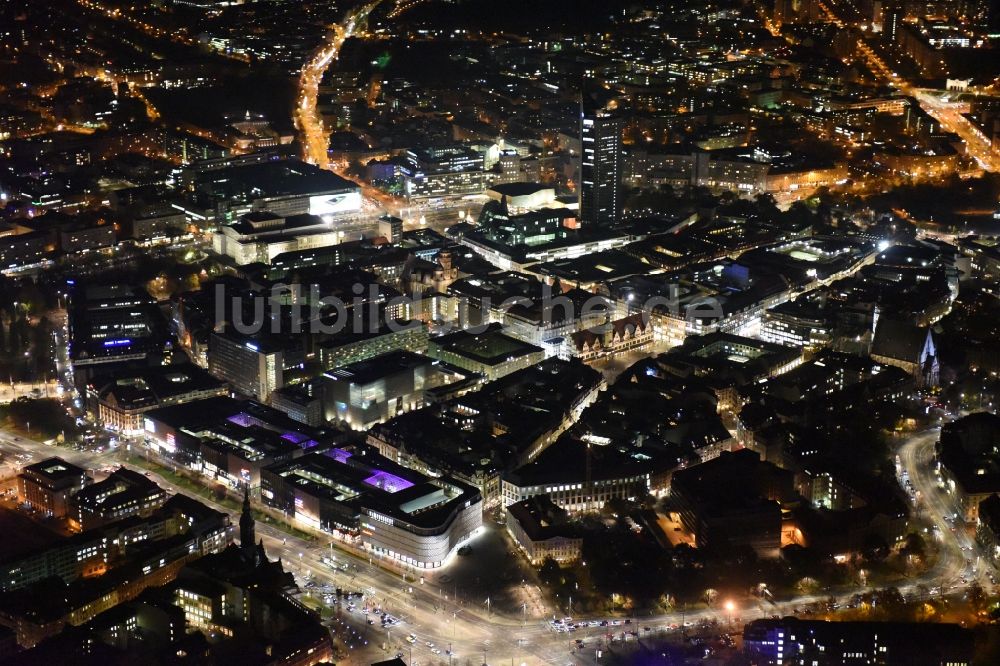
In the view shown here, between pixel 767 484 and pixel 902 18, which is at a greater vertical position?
pixel 902 18

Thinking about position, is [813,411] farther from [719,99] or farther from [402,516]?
[719,99]

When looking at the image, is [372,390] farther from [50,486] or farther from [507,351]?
[50,486]

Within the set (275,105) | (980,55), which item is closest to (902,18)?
(980,55)

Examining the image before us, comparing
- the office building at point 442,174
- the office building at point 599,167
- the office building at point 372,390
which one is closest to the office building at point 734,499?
the office building at point 372,390

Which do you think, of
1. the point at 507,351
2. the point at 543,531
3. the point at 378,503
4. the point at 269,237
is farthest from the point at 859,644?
the point at 269,237

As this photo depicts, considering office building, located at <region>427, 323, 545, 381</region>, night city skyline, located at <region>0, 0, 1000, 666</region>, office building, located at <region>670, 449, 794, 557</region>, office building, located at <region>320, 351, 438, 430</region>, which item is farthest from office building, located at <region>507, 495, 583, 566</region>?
office building, located at <region>427, 323, 545, 381</region>

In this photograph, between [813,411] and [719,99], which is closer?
[813,411]

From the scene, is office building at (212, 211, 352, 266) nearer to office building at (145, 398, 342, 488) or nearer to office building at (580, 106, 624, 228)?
office building at (580, 106, 624, 228)

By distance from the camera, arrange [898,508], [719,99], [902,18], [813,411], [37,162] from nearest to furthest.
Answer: [898,508] → [813,411] → [37,162] → [719,99] → [902,18]
